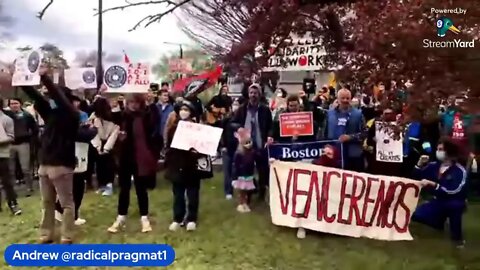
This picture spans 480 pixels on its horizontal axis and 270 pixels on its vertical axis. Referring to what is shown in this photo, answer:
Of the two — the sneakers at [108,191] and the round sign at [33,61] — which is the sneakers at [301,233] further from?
the sneakers at [108,191]

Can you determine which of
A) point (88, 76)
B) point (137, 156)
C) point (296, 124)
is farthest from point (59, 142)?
point (296, 124)

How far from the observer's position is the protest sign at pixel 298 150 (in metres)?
8.48

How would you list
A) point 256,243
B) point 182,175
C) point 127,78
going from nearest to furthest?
point 256,243 < point 182,175 < point 127,78

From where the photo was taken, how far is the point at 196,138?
25.4 feet

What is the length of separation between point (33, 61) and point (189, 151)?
2.07m

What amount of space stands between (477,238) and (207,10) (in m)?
9.89

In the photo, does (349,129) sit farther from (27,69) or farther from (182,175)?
(27,69)

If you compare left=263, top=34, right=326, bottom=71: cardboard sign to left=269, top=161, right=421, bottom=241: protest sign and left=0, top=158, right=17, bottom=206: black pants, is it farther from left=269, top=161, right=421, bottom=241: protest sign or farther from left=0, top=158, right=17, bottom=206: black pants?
left=0, top=158, right=17, bottom=206: black pants

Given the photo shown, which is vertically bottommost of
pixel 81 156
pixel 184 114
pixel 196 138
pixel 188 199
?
pixel 188 199

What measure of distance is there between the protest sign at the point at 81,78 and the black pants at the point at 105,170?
1.16 meters

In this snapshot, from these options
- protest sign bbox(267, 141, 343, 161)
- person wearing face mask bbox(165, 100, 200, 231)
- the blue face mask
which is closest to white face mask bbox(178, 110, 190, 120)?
person wearing face mask bbox(165, 100, 200, 231)

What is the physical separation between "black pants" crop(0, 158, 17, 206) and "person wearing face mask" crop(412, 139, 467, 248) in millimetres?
5497

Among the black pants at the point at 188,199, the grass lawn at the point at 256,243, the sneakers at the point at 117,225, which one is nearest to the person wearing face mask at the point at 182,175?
the black pants at the point at 188,199

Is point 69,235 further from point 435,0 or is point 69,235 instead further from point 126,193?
point 435,0
